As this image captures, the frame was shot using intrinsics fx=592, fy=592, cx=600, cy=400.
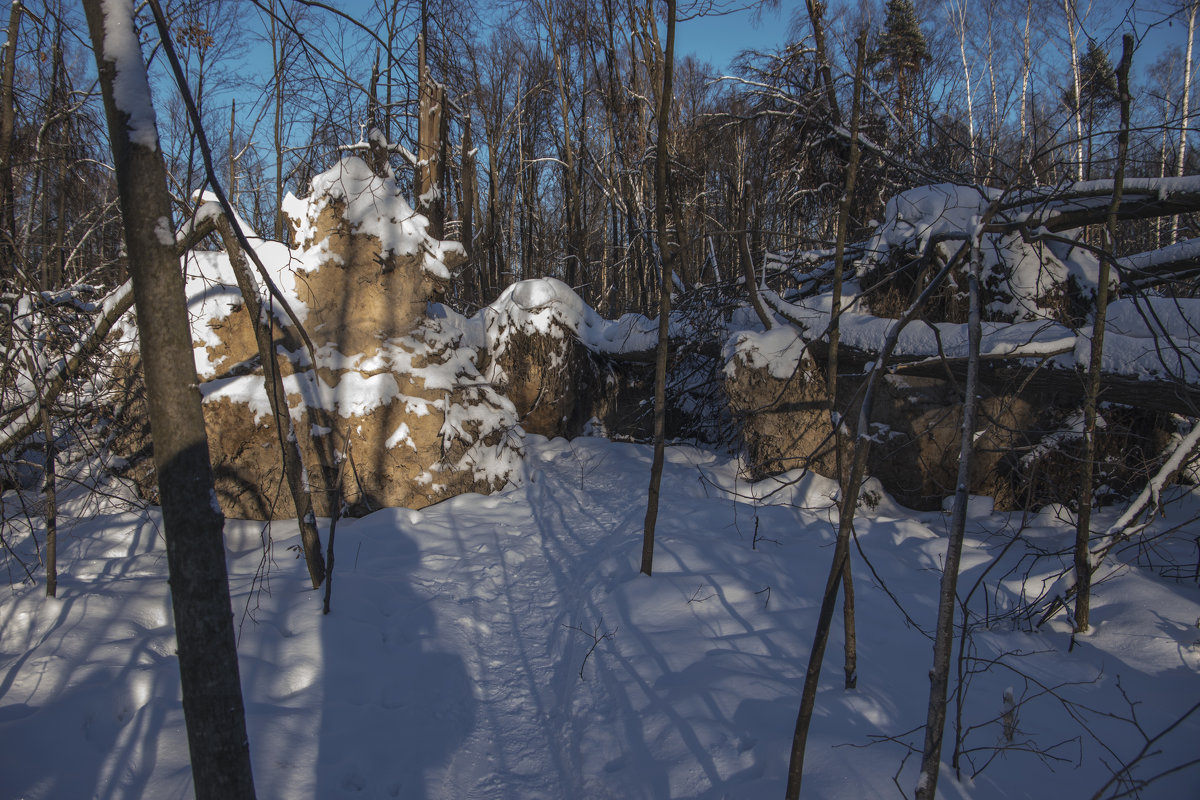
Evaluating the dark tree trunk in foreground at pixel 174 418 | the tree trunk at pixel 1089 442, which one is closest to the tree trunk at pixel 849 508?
the dark tree trunk in foreground at pixel 174 418

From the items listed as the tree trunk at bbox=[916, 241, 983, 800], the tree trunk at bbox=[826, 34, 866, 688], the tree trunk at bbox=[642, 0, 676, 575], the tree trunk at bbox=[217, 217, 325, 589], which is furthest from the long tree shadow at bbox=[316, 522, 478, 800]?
the tree trunk at bbox=[916, 241, 983, 800]

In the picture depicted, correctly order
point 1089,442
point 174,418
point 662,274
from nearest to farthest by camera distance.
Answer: point 174,418 → point 1089,442 → point 662,274

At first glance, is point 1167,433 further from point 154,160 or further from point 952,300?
point 154,160

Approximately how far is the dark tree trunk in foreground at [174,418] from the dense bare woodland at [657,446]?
10 millimetres

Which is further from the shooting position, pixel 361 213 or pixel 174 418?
pixel 361 213

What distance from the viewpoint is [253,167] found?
19625mm

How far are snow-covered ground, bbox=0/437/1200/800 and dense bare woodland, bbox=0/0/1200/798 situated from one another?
0.03m

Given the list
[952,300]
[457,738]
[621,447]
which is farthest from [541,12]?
[457,738]

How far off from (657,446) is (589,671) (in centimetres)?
182

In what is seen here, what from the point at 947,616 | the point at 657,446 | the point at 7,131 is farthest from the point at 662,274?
the point at 7,131

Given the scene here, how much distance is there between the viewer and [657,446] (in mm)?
4934

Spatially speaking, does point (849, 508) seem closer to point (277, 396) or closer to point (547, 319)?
point (277, 396)

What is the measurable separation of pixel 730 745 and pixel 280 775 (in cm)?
220

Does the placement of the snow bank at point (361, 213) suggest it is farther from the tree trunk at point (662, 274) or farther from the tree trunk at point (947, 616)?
the tree trunk at point (947, 616)
